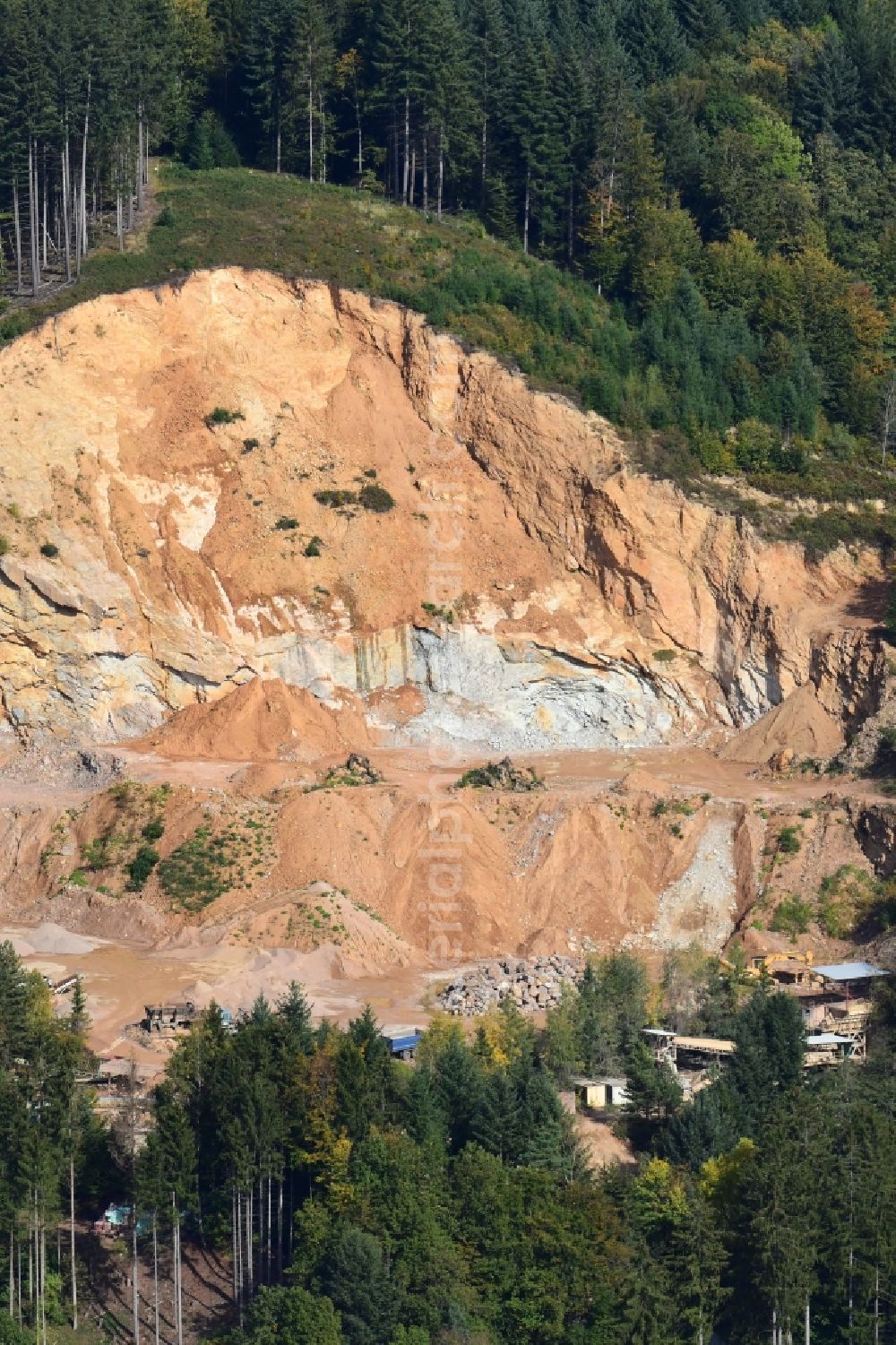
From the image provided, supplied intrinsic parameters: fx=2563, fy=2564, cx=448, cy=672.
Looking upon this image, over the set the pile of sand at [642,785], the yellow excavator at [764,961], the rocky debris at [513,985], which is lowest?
the rocky debris at [513,985]

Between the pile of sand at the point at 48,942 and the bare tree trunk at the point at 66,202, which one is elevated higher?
the bare tree trunk at the point at 66,202

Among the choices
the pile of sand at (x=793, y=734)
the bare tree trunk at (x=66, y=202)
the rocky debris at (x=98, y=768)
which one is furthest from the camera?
the bare tree trunk at (x=66, y=202)

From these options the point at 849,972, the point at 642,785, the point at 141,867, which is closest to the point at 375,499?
the point at 642,785

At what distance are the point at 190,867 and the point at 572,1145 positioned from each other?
17.9 metres

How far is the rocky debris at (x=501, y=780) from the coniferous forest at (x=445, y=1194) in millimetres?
16203

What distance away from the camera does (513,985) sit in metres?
64.1

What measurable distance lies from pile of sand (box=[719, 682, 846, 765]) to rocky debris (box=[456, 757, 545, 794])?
6543 mm

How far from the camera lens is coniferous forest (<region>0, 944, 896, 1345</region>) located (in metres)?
47.7

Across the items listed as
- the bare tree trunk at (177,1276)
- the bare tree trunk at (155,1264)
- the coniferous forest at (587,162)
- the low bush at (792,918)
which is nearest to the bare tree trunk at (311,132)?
the coniferous forest at (587,162)

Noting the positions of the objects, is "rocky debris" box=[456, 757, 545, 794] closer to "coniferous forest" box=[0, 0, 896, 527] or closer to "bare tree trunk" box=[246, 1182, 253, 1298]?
"coniferous forest" box=[0, 0, 896, 527]

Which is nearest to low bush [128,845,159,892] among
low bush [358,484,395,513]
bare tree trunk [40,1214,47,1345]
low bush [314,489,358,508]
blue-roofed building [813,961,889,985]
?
low bush [314,489,358,508]

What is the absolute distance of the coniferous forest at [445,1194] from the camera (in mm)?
47719

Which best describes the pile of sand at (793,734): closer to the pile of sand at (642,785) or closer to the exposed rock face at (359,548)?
the exposed rock face at (359,548)

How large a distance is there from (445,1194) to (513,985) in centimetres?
1430
